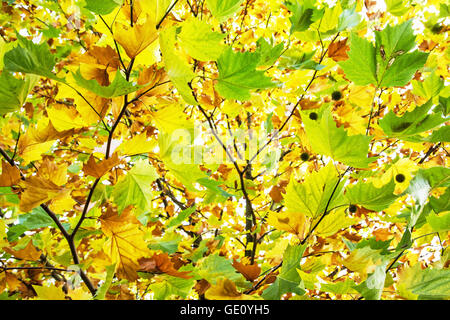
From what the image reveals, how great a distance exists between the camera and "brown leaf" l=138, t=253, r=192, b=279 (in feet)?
2.11

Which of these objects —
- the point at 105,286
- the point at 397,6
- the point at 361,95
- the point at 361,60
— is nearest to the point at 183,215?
the point at 105,286

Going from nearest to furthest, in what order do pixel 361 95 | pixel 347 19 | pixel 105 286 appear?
pixel 105 286 < pixel 347 19 < pixel 361 95

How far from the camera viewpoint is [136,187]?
28.1 inches

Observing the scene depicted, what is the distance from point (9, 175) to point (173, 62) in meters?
0.39

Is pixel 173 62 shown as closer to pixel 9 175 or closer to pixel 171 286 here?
pixel 9 175

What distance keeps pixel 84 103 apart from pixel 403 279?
67 centimetres

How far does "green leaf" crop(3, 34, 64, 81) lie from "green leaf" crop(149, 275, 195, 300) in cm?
54

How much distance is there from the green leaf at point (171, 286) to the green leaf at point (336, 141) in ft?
1.62
